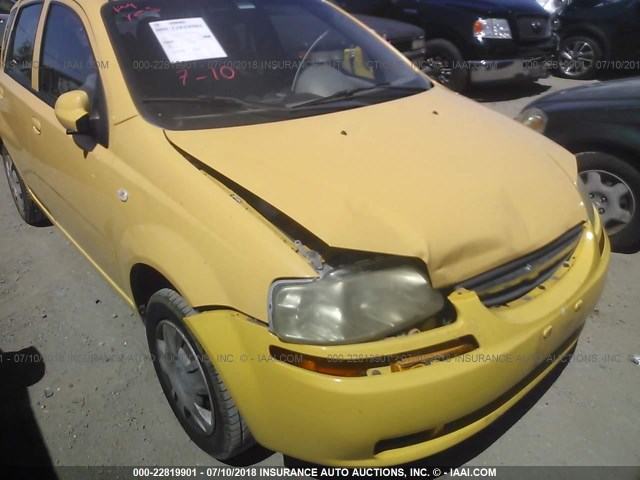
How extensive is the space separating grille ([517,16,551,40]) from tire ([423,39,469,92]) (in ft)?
2.61

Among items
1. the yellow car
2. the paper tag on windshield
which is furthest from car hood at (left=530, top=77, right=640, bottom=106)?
the paper tag on windshield

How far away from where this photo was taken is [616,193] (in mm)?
3229

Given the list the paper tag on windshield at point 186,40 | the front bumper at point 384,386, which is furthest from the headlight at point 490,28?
the front bumper at point 384,386

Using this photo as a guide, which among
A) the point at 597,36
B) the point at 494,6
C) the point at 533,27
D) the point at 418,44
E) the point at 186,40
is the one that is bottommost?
the point at 597,36

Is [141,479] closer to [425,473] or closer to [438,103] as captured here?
[425,473]

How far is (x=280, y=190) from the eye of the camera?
1.70 meters

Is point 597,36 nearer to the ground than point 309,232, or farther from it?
nearer to the ground

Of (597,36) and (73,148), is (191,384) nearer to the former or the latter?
(73,148)

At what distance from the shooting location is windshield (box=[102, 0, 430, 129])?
6.95 feet

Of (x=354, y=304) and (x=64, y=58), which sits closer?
(x=354, y=304)

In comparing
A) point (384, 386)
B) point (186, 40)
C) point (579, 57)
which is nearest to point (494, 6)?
point (579, 57)

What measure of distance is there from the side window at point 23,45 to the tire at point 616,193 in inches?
131

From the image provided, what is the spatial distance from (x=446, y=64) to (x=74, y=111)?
5462 millimetres

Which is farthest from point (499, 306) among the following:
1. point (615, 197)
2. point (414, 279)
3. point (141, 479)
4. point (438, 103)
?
point (615, 197)
